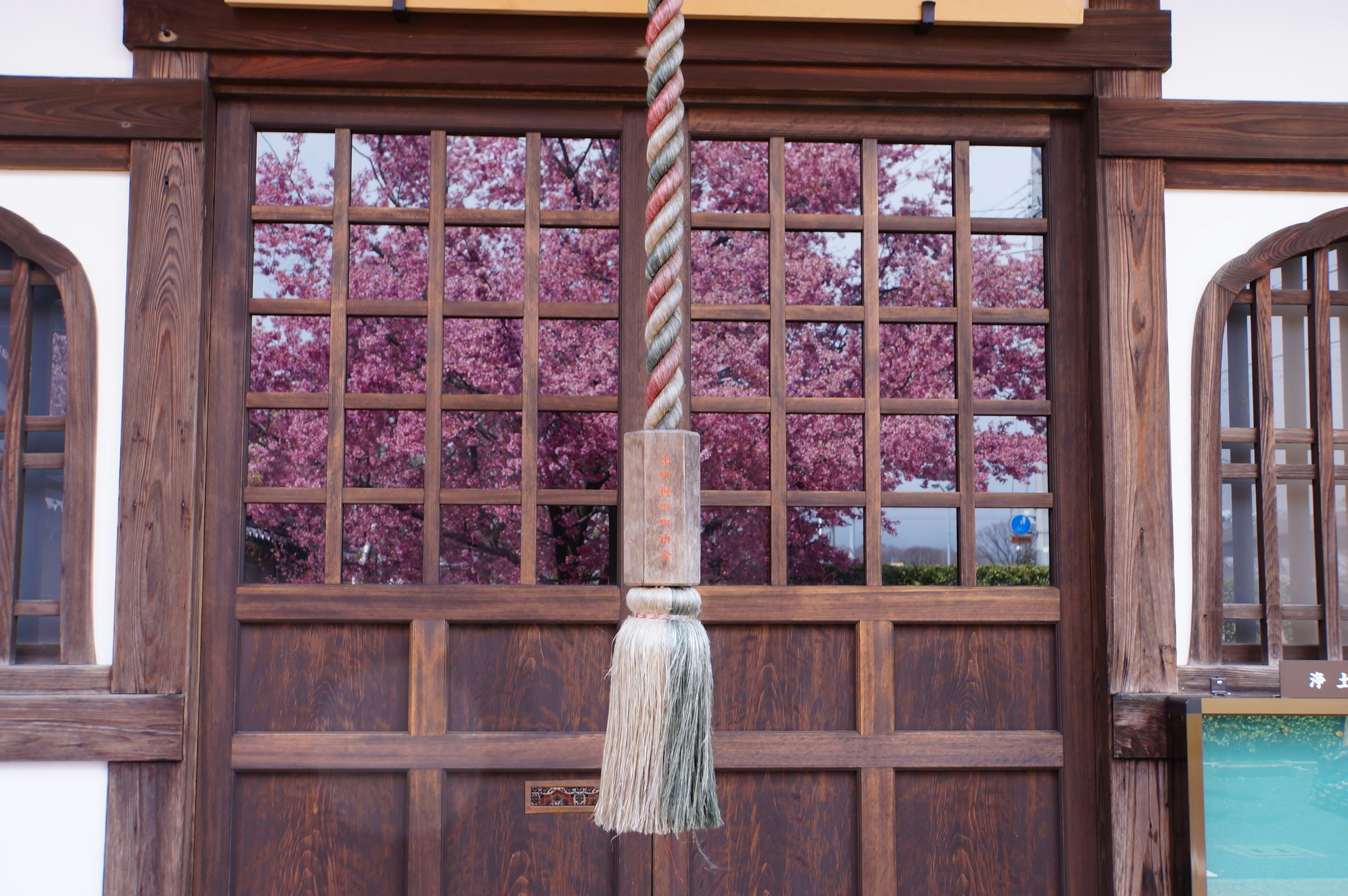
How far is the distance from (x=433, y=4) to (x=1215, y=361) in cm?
240

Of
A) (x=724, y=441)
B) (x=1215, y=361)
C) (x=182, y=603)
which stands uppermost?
(x=1215, y=361)

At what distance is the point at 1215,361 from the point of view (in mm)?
2535

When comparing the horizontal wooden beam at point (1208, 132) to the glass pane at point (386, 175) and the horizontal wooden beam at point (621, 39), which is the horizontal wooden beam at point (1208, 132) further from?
the glass pane at point (386, 175)

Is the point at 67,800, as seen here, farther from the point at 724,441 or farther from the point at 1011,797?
the point at 1011,797

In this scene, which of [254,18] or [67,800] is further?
[254,18]

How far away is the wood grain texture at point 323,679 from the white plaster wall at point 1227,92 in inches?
88.8

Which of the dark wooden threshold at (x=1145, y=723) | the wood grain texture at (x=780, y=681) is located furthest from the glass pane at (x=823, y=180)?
the dark wooden threshold at (x=1145, y=723)

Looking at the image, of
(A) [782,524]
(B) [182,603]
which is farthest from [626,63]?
(B) [182,603]

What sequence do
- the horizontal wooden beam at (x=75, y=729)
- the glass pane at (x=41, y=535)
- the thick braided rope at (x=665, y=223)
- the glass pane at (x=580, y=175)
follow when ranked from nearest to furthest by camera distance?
1. the thick braided rope at (x=665, y=223)
2. the horizontal wooden beam at (x=75, y=729)
3. the glass pane at (x=41, y=535)
4. the glass pane at (x=580, y=175)

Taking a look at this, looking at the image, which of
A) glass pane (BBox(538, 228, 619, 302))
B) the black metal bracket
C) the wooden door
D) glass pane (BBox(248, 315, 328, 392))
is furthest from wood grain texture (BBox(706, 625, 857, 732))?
the black metal bracket

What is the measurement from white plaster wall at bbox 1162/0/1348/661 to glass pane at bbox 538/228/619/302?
1.61 m

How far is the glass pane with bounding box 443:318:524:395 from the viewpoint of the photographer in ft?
8.61

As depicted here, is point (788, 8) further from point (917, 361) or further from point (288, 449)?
point (288, 449)

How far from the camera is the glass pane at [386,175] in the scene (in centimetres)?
266
